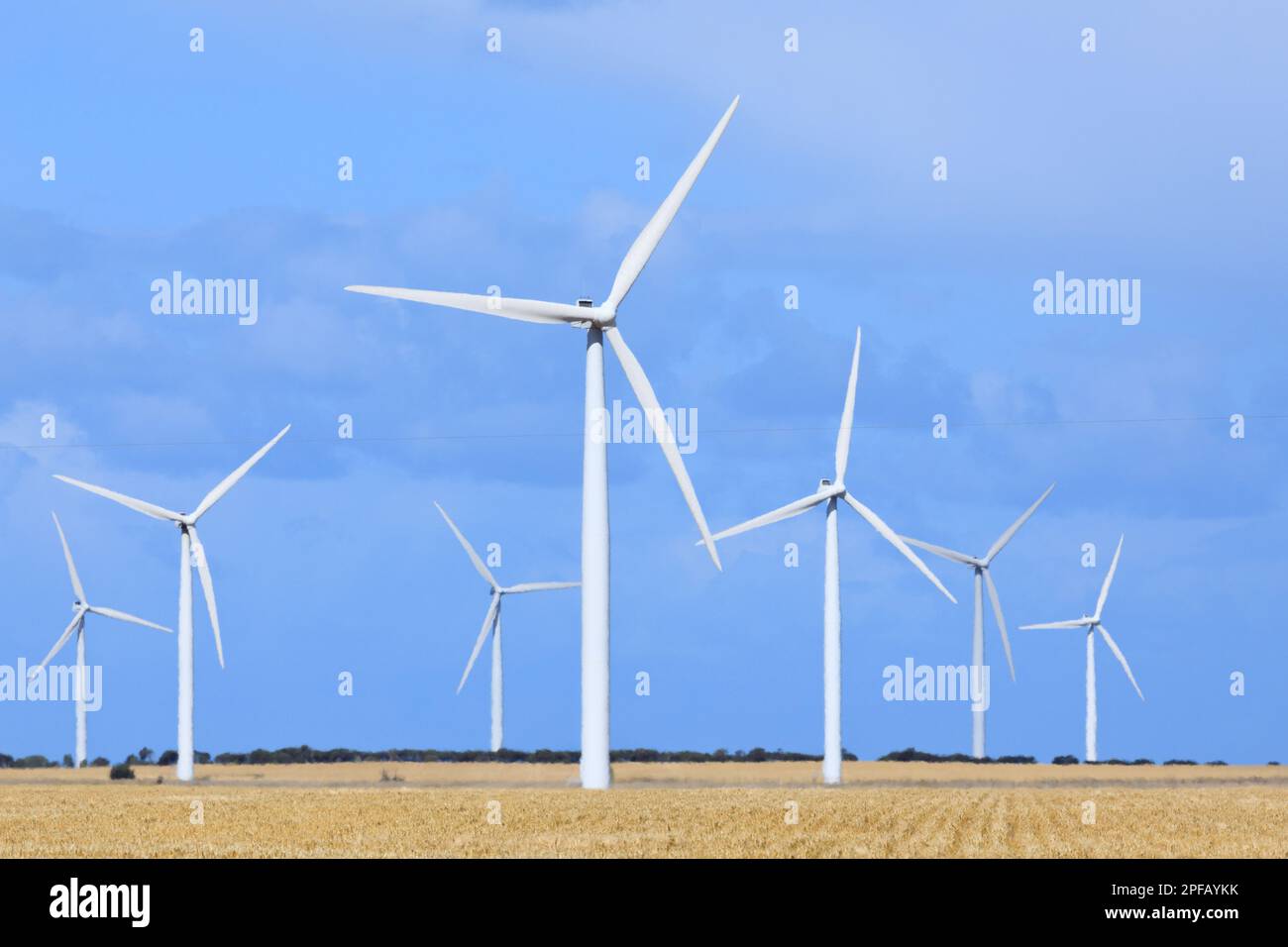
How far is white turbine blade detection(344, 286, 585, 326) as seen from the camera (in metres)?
68.1

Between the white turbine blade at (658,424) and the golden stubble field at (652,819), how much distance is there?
9745mm

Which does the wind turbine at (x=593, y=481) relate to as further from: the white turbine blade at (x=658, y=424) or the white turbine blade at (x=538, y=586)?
the white turbine blade at (x=538, y=586)

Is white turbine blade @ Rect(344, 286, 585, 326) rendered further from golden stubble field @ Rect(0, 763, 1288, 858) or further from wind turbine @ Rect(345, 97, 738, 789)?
golden stubble field @ Rect(0, 763, 1288, 858)

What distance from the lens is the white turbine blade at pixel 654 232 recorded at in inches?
2844

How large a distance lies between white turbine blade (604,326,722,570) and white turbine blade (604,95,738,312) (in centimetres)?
181

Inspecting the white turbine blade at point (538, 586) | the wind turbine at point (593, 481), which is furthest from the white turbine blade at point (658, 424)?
the white turbine blade at point (538, 586)

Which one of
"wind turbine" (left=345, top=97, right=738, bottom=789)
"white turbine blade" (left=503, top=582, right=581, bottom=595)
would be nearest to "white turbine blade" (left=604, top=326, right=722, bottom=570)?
"wind turbine" (left=345, top=97, right=738, bottom=789)

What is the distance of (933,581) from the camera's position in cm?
7981
